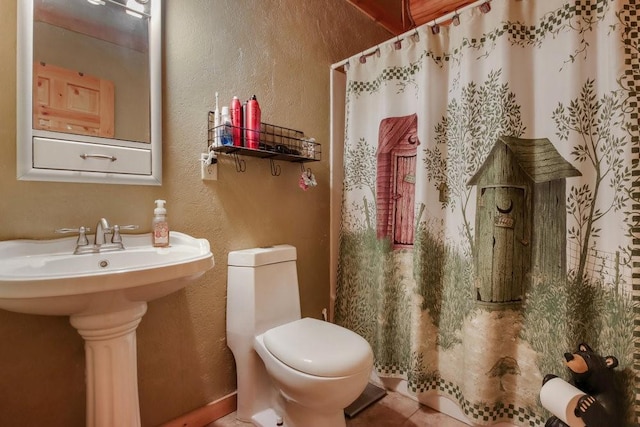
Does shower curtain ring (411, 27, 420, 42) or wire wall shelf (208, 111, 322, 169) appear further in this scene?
shower curtain ring (411, 27, 420, 42)

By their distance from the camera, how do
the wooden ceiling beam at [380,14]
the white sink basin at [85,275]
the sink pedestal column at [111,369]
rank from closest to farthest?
the white sink basin at [85,275], the sink pedestal column at [111,369], the wooden ceiling beam at [380,14]

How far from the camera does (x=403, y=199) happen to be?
159cm

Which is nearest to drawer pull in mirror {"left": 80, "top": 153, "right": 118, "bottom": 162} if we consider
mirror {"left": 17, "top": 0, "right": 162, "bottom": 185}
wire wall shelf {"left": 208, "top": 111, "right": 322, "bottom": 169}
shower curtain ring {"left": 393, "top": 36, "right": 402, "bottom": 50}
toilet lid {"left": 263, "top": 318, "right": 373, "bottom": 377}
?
mirror {"left": 17, "top": 0, "right": 162, "bottom": 185}

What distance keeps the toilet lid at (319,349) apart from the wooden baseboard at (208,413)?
1.43 feet

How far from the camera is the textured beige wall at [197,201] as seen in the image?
0.97 m

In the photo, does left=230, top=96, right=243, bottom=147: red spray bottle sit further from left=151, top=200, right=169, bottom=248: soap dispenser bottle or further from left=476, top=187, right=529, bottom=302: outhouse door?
left=476, top=187, right=529, bottom=302: outhouse door

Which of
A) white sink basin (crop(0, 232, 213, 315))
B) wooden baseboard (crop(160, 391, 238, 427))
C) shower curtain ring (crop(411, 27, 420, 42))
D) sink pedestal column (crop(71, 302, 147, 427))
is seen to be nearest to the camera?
white sink basin (crop(0, 232, 213, 315))

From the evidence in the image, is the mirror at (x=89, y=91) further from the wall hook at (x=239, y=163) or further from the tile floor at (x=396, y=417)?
the tile floor at (x=396, y=417)

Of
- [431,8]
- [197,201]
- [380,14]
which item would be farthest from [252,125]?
[380,14]

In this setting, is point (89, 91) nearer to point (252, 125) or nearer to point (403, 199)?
point (252, 125)

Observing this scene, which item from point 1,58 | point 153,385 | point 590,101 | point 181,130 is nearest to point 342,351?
point 153,385

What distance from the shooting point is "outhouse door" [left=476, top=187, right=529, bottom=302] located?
1233mm

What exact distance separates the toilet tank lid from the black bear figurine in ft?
3.82

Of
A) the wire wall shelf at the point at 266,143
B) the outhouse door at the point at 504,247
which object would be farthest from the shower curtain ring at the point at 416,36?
the outhouse door at the point at 504,247
